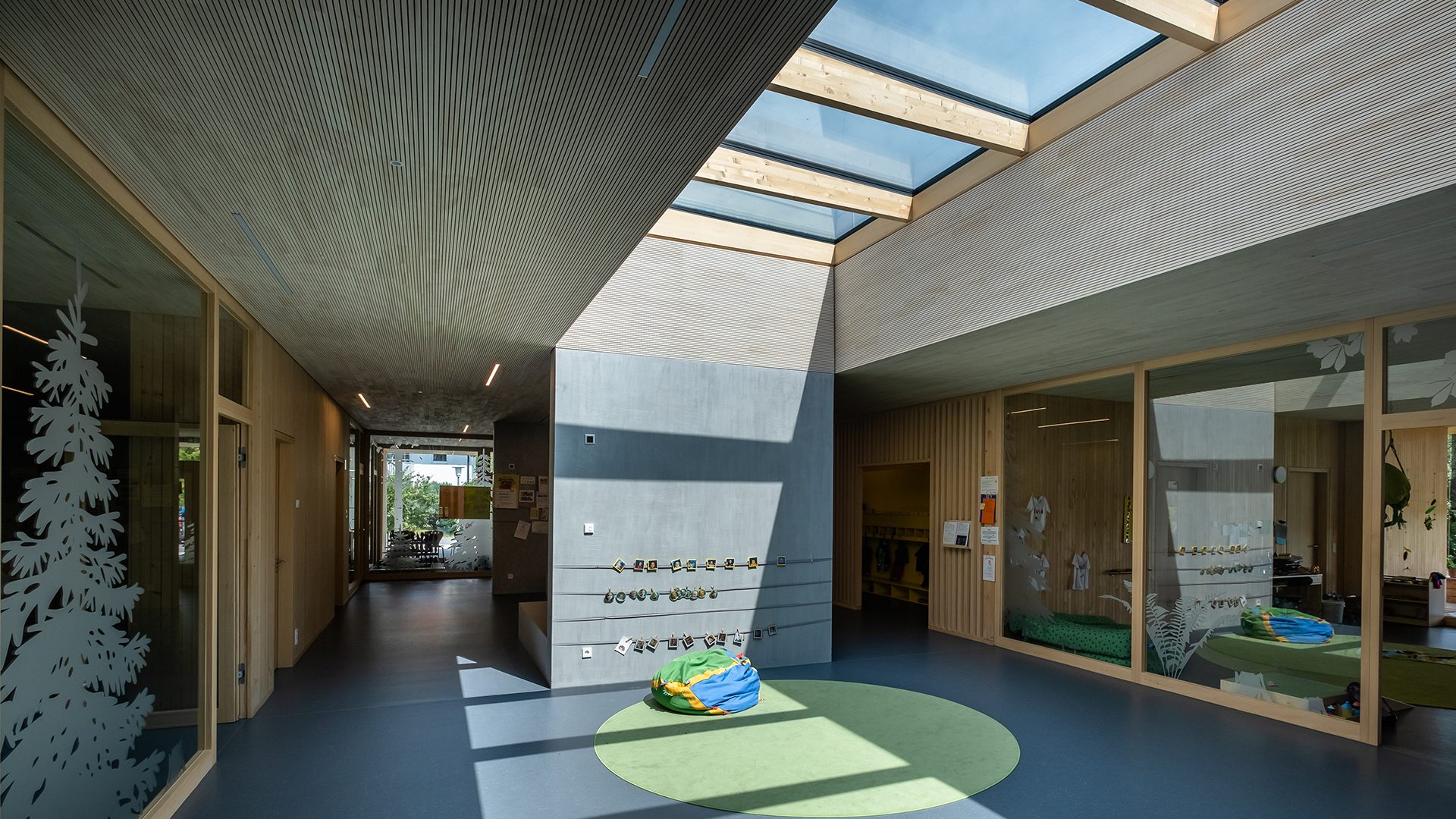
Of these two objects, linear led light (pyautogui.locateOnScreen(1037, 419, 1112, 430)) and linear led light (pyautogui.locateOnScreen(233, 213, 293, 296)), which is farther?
linear led light (pyautogui.locateOnScreen(1037, 419, 1112, 430))

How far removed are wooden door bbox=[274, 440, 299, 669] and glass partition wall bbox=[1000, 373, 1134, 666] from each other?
23.9 ft

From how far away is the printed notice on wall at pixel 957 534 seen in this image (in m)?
9.09

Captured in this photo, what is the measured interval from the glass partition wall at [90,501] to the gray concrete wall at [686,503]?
2960 mm

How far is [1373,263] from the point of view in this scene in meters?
4.25

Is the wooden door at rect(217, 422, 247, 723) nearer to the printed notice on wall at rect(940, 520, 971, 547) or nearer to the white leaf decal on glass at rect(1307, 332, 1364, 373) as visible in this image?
the printed notice on wall at rect(940, 520, 971, 547)

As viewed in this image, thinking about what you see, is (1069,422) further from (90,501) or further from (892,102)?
(90,501)

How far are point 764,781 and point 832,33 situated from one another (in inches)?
176

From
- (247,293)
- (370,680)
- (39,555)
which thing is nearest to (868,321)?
(247,293)

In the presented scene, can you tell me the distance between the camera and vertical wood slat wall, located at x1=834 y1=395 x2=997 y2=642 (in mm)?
9023

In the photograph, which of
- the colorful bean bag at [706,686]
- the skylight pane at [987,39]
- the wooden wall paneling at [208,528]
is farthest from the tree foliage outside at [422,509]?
the skylight pane at [987,39]

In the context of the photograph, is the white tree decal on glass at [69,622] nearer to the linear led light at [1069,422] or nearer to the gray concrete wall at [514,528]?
the linear led light at [1069,422]

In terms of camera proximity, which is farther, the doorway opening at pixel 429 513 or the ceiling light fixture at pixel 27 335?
the doorway opening at pixel 429 513

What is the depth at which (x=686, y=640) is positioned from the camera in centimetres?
700

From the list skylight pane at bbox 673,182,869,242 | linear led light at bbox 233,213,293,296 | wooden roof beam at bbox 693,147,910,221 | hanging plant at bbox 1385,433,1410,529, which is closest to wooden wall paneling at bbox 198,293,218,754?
linear led light at bbox 233,213,293,296
